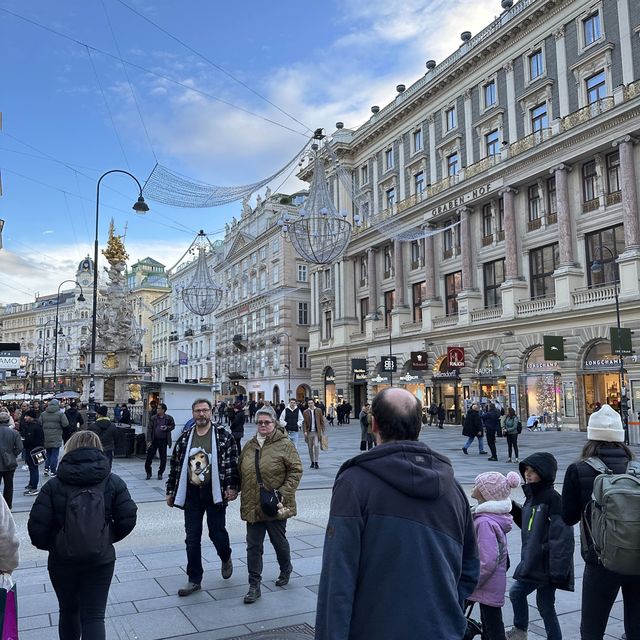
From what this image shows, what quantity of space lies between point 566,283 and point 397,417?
1229 inches

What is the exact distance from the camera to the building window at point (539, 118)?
3397cm

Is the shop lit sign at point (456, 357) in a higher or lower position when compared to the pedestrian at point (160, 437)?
higher

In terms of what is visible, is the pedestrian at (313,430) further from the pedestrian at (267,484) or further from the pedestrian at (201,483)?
the pedestrian at (267,484)

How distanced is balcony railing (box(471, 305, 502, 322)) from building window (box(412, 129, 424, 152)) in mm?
13547

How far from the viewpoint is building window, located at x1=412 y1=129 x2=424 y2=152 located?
43812 mm

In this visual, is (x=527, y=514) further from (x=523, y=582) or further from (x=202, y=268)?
(x=202, y=268)

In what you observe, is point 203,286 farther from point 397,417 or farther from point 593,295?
point 397,417

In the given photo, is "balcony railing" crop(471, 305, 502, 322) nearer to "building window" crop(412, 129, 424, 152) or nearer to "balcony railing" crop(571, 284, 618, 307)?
"balcony railing" crop(571, 284, 618, 307)

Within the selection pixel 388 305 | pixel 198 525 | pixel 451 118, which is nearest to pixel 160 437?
pixel 198 525

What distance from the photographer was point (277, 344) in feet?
202

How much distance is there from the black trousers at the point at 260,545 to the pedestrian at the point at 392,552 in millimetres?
3562

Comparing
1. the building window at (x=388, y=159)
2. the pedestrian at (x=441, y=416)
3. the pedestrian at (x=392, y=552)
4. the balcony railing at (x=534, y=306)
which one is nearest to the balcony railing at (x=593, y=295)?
the balcony railing at (x=534, y=306)

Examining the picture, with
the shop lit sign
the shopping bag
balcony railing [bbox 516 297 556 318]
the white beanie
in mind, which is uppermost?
balcony railing [bbox 516 297 556 318]

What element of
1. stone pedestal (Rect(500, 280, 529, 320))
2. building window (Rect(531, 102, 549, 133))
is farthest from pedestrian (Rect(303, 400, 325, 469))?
building window (Rect(531, 102, 549, 133))
